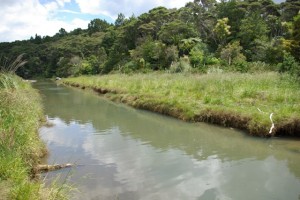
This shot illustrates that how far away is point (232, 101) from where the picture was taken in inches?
537

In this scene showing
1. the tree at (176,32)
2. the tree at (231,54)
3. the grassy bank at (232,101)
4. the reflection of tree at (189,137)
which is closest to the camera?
the reflection of tree at (189,137)

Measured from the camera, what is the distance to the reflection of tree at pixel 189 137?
29.9ft

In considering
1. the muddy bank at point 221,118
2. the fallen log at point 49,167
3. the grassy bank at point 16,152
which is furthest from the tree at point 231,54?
the fallen log at point 49,167

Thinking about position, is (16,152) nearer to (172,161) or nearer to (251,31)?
(172,161)

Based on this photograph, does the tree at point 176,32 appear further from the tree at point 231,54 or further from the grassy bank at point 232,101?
the grassy bank at point 232,101

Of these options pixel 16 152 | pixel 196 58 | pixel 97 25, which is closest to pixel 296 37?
pixel 196 58

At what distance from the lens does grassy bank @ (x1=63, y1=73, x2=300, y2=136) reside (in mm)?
10609

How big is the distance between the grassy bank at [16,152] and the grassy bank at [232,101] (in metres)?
6.35

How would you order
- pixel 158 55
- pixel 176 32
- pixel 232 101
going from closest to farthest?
1. pixel 232 101
2. pixel 158 55
3. pixel 176 32

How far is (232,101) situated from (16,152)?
921 centimetres

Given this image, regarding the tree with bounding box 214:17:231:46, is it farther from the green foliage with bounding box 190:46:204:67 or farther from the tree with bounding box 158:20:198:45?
the green foliage with bounding box 190:46:204:67

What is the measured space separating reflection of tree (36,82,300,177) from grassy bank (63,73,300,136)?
1.52 ft

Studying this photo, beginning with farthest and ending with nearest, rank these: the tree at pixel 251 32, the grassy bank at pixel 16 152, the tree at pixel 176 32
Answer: the tree at pixel 176 32 < the tree at pixel 251 32 < the grassy bank at pixel 16 152

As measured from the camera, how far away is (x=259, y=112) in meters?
11.2
